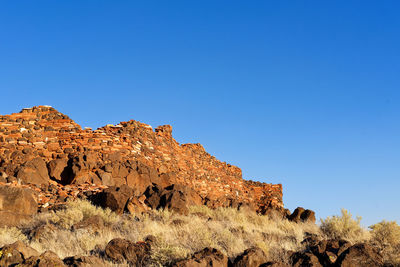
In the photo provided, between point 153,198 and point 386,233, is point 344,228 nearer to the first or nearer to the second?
point 386,233

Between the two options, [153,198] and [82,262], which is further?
[153,198]

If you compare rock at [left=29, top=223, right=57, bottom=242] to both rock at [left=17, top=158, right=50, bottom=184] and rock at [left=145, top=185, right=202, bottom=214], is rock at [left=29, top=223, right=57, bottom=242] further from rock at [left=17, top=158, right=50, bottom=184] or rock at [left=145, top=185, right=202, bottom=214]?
rock at [left=17, top=158, right=50, bottom=184]

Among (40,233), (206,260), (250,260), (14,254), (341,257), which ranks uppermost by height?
(341,257)

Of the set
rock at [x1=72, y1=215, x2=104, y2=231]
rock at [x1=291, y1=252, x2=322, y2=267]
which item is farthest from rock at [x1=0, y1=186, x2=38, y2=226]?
rock at [x1=291, y1=252, x2=322, y2=267]

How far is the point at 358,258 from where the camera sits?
751 cm

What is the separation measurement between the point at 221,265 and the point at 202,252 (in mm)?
533

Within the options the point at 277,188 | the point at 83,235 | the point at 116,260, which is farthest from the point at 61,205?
the point at 277,188

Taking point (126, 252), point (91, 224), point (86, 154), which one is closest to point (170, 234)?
point (126, 252)

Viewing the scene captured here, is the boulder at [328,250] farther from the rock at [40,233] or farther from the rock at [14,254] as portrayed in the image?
the rock at [40,233]

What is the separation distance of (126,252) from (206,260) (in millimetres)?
1835

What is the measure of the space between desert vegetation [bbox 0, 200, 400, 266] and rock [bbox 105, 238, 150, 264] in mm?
189

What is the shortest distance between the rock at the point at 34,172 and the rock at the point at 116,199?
11.8 feet

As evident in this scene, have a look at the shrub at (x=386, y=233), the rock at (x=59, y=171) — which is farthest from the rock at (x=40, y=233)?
the shrub at (x=386, y=233)

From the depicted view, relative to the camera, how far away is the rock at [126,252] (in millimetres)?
7840
